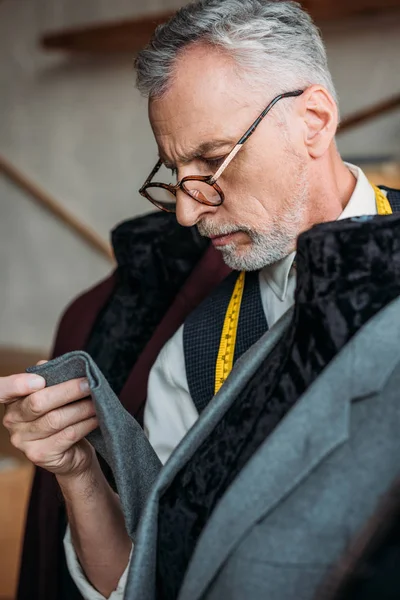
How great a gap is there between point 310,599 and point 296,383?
25 cm

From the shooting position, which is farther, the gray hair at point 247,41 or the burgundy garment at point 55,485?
the burgundy garment at point 55,485

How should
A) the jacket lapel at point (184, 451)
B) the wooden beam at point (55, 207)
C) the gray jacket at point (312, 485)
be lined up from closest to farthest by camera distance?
the gray jacket at point (312, 485)
the jacket lapel at point (184, 451)
the wooden beam at point (55, 207)

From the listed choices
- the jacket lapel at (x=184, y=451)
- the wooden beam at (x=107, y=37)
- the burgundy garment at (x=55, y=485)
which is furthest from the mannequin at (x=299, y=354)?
the wooden beam at (x=107, y=37)

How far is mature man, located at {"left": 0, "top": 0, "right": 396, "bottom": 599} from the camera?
1.23m

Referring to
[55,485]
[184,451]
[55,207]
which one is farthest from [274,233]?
[55,207]

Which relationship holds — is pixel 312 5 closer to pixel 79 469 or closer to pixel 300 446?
pixel 79 469

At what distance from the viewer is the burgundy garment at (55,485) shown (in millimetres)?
1575

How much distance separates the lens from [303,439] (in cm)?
86

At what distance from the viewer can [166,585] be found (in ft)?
3.44

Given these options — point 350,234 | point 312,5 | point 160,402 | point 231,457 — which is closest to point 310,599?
point 231,457

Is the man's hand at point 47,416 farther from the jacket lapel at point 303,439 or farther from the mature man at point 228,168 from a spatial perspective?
the jacket lapel at point 303,439

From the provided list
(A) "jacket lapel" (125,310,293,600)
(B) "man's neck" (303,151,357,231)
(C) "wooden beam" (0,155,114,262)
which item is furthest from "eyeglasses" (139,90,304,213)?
(C) "wooden beam" (0,155,114,262)

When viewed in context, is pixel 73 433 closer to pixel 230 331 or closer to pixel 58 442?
pixel 58 442

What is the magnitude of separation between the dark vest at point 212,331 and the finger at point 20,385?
0.33m
